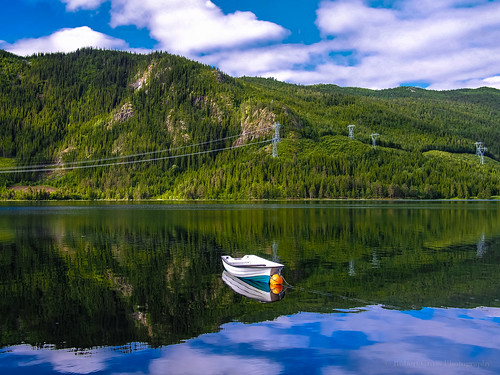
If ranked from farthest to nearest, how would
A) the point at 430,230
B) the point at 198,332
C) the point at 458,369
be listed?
the point at 430,230 → the point at 198,332 → the point at 458,369

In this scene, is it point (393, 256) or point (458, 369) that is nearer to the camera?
point (458, 369)

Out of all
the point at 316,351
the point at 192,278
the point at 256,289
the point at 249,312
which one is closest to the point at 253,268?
the point at 256,289

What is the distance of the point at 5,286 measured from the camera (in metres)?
34.5

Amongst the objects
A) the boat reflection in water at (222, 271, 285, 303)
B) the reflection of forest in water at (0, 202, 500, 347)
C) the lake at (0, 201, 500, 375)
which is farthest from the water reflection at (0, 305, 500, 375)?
the boat reflection in water at (222, 271, 285, 303)

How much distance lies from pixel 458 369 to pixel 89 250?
42.7 metres

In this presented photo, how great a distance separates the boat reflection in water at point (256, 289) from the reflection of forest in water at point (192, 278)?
2.99 feet

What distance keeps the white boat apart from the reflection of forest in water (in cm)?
181

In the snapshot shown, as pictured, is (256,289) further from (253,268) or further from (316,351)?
(316,351)

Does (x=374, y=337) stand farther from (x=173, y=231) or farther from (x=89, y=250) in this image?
(x=173, y=231)

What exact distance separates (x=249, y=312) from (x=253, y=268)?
640 centimetres

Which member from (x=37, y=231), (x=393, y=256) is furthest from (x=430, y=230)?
(x=37, y=231)

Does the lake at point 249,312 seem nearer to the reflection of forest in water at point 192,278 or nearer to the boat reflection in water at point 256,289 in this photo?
the reflection of forest in water at point 192,278

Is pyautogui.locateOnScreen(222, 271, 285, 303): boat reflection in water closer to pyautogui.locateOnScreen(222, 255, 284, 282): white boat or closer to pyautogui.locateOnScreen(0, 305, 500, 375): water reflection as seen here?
pyautogui.locateOnScreen(222, 255, 284, 282): white boat

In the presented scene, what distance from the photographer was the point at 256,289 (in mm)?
33406
